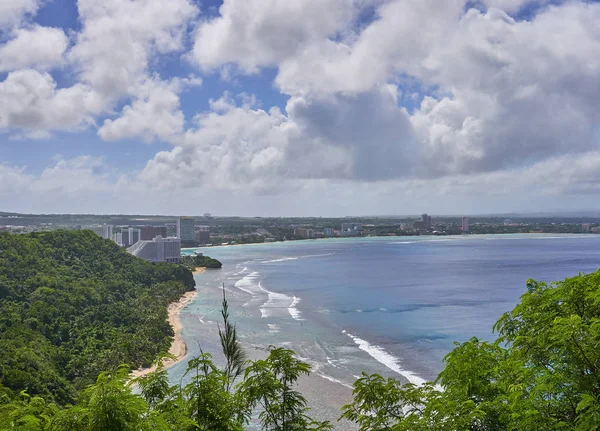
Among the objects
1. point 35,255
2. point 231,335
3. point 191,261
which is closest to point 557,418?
point 231,335

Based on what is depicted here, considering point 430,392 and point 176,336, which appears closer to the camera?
point 430,392

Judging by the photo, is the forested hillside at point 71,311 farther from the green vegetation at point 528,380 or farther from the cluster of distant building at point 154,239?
the cluster of distant building at point 154,239

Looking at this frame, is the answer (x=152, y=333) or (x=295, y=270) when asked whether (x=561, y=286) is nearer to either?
(x=152, y=333)

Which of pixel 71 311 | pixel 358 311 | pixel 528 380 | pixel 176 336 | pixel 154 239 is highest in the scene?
pixel 528 380

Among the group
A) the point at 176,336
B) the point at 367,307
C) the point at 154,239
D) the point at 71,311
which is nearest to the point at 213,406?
the point at 71,311

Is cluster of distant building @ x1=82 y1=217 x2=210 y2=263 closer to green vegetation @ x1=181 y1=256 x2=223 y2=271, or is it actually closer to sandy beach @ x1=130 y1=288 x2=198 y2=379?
green vegetation @ x1=181 y1=256 x2=223 y2=271

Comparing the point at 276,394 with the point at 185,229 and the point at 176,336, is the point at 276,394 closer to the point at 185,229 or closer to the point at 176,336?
Result: the point at 176,336
